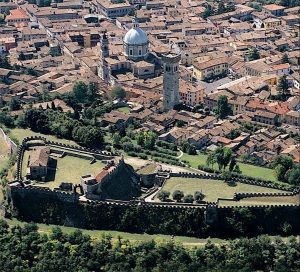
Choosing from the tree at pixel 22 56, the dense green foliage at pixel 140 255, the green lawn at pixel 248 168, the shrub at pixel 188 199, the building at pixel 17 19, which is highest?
the building at pixel 17 19

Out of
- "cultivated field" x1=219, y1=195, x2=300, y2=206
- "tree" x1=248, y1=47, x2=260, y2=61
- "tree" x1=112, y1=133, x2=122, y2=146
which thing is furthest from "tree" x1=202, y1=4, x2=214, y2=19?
"cultivated field" x1=219, y1=195, x2=300, y2=206

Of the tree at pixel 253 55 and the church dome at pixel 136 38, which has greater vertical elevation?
the church dome at pixel 136 38

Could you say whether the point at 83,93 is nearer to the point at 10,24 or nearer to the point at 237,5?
the point at 10,24

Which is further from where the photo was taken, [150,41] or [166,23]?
[166,23]

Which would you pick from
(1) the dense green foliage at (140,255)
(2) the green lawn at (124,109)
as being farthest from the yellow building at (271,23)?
(1) the dense green foliage at (140,255)

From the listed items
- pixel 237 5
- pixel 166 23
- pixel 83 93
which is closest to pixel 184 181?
pixel 83 93

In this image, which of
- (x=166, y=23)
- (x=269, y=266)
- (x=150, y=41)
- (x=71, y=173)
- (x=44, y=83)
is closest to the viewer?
(x=269, y=266)

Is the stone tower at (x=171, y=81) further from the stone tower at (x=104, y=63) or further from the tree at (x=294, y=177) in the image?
the tree at (x=294, y=177)
